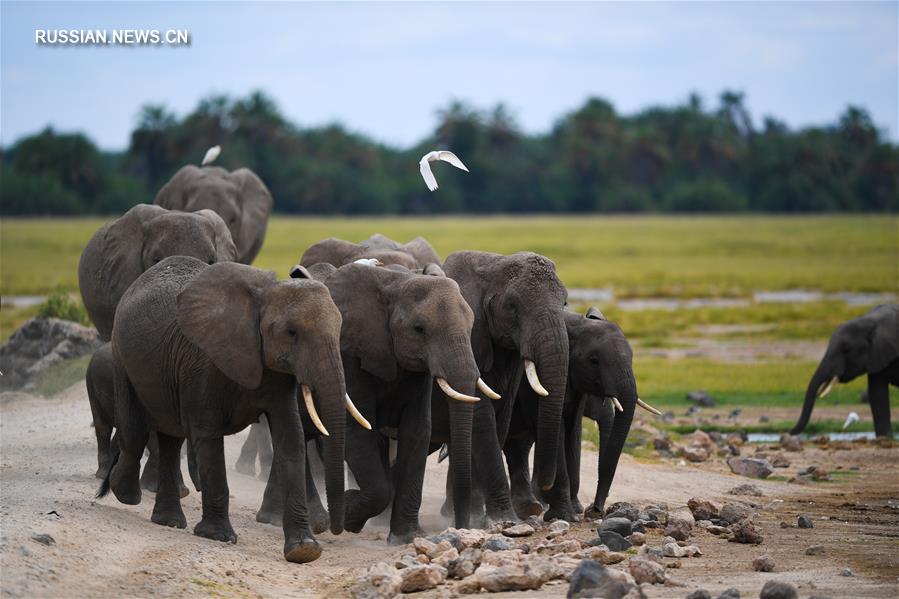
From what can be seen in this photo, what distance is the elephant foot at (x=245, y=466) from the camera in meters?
14.0

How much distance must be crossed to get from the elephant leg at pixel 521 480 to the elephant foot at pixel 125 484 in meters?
2.86

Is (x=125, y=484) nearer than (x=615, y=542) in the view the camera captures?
No

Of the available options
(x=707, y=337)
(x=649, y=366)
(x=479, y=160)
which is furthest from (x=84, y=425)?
(x=479, y=160)

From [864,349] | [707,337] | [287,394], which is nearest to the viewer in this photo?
[287,394]

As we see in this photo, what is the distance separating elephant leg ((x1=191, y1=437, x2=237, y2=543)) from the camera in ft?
32.3

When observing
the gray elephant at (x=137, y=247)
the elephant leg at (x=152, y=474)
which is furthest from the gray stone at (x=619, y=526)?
the gray elephant at (x=137, y=247)

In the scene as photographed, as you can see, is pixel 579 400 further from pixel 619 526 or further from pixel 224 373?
pixel 224 373

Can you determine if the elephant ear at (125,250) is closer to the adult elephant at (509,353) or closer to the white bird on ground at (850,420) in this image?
the adult elephant at (509,353)

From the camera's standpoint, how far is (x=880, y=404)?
687 inches

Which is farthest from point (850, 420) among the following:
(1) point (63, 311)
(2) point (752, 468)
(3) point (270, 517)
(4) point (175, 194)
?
(1) point (63, 311)

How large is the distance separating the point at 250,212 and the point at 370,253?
6.23 metres

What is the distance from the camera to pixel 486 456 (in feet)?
36.4

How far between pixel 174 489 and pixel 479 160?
273ft

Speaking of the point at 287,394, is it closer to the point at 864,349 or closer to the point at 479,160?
the point at 864,349
